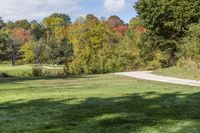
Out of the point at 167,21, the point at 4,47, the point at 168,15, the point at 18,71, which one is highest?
the point at 168,15

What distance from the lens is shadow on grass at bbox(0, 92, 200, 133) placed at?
400 inches

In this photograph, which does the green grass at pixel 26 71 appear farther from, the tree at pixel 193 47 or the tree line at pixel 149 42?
the tree at pixel 193 47

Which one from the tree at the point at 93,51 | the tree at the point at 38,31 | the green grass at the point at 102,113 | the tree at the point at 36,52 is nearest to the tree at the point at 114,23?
the tree at the point at 36,52

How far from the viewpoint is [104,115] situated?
12.1 m

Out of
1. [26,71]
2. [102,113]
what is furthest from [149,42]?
[102,113]

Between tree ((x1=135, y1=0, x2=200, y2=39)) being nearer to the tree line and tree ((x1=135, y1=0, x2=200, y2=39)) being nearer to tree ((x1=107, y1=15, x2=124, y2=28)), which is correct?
the tree line

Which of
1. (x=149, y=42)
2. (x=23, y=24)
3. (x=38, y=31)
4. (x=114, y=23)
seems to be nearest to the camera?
(x=149, y=42)

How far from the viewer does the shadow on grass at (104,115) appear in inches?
400

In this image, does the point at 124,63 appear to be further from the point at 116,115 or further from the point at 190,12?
the point at 116,115

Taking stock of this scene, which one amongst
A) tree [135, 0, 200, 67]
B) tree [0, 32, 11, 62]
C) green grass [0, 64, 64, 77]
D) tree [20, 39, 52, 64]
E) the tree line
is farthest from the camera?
tree [0, 32, 11, 62]

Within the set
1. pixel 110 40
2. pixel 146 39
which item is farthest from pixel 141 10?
pixel 110 40

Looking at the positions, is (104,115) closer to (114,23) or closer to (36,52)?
(36,52)

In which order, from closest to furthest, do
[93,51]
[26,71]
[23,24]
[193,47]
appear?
1. [193,47]
2. [93,51]
3. [26,71]
4. [23,24]

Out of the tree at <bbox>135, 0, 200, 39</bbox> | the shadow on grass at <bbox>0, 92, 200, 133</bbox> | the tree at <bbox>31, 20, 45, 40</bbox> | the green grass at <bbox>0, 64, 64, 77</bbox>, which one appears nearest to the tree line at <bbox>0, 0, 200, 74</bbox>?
the tree at <bbox>135, 0, 200, 39</bbox>
